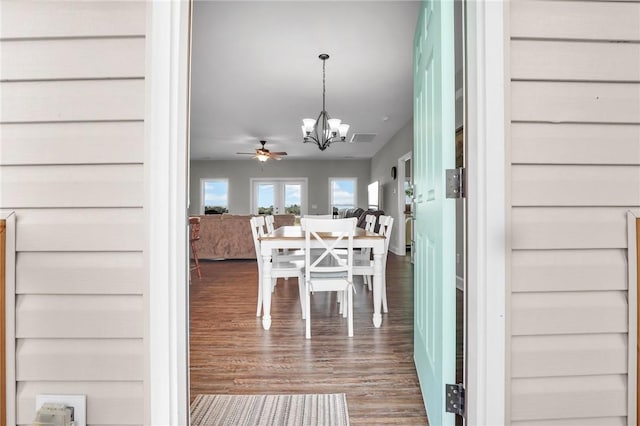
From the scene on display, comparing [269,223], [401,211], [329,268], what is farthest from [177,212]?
[401,211]

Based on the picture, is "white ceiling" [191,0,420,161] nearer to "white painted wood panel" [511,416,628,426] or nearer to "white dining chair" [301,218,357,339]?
"white dining chair" [301,218,357,339]

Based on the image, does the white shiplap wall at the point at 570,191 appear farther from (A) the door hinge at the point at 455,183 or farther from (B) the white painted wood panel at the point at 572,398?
(A) the door hinge at the point at 455,183

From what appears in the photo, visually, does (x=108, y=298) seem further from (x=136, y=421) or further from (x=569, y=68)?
(x=569, y=68)

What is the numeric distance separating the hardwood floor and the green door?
0.70 ft

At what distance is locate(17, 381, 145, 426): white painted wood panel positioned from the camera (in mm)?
1102

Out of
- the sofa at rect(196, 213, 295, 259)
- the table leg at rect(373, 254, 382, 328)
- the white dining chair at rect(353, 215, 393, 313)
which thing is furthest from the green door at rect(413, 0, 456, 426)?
the sofa at rect(196, 213, 295, 259)

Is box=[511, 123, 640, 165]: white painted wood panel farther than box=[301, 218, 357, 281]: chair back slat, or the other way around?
box=[301, 218, 357, 281]: chair back slat

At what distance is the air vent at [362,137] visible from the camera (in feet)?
24.5

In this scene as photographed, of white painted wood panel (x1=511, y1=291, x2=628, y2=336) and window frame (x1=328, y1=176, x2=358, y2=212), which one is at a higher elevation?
window frame (x1=328, y1=176, x2=358, y2=212)

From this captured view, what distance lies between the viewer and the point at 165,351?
108 centimetres

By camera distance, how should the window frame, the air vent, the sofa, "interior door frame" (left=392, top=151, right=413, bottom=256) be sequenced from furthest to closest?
the window frame < the air vent < "interior door frame" (left=392, top=151, right=413, bottom=256) < the sofa

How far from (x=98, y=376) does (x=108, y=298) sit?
254 mm

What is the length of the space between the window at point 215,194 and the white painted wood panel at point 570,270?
10715mm

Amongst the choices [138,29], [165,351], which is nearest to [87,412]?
[165,351]
